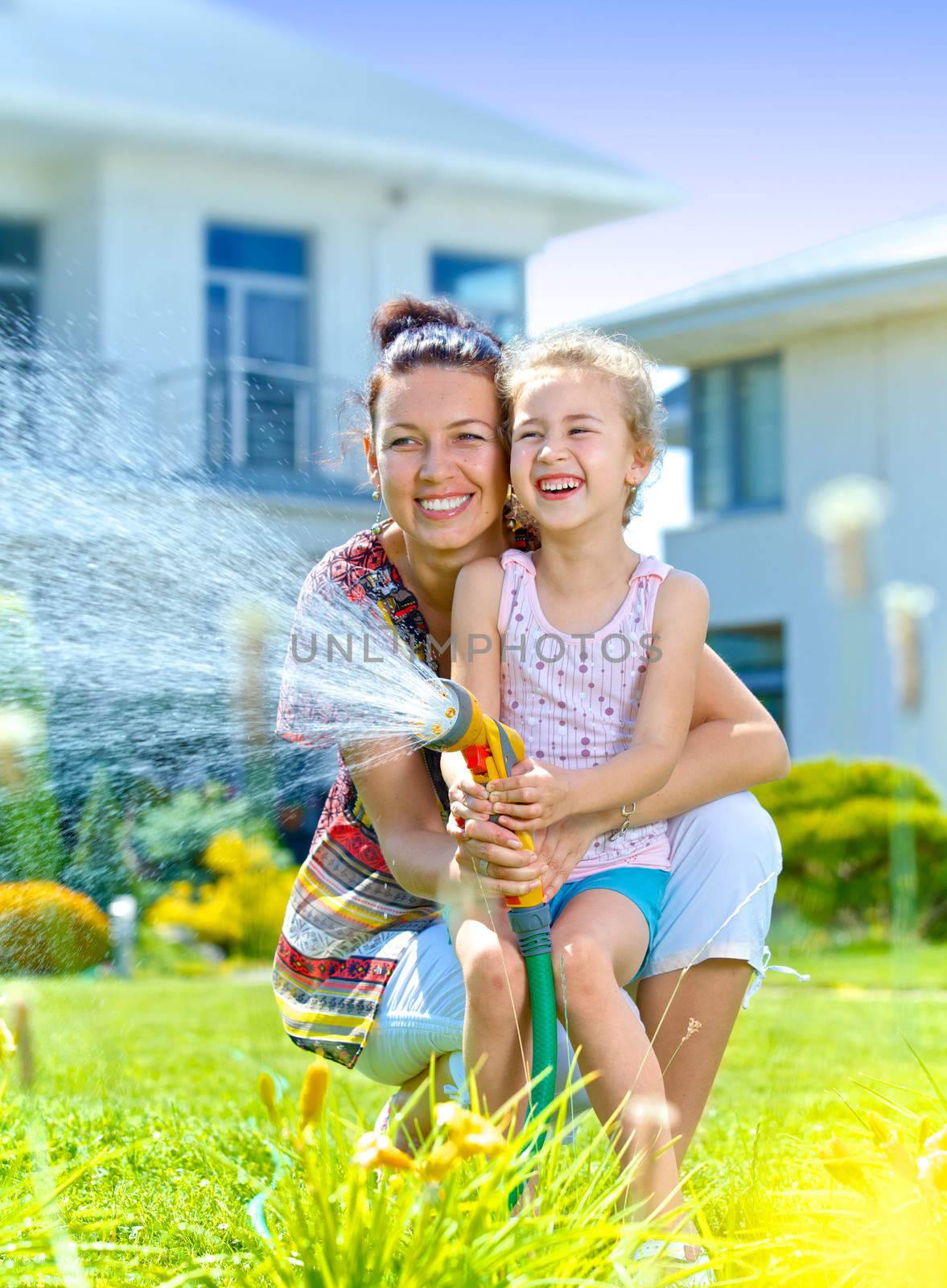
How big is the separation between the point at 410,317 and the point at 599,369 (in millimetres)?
555

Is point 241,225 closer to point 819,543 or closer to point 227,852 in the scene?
point 819,543

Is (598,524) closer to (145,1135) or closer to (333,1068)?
(145,1135)

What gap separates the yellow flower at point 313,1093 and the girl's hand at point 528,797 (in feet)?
1.93

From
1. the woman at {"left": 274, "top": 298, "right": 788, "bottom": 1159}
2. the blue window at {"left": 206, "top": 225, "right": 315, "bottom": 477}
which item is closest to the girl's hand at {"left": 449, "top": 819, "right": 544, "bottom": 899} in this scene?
the woman at {"left": 274, "top": 298, "right": 788, "bottom": 1159}

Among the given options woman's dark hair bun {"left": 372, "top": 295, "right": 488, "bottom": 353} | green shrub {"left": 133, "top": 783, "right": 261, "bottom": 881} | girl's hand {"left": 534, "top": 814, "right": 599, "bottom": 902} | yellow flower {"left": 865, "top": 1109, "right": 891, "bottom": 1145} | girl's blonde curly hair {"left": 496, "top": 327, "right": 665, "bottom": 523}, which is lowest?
green shrub {"left": 133, "top": 783, "right": 261, "bottom": 881}

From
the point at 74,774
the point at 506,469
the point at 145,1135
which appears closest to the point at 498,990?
the point at 506,469

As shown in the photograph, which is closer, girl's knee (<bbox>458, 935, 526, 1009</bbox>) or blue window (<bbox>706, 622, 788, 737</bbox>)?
girl's knee (<bbox>458, 935, 526, 1009</bbox>)

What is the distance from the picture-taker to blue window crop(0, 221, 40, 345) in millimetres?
12797

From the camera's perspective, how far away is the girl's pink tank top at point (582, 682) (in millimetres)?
2836

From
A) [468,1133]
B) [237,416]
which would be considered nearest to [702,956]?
[468,1133]

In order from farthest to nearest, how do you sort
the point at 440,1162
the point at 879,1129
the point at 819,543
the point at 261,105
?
the point at 819,543
the point at 261,105
the point at 879,1129
the point at 440,1162

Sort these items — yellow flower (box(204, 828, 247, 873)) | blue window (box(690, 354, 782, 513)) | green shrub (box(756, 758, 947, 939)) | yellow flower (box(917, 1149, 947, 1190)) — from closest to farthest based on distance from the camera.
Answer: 1. yellow flower (box(917, 1149, 947, 1190))
2. yellow flower (box(204, 828, 247, 873))
3. green shrub (box(756, 758, 947, 939))
4. blue window (box(690, 354, 782, 513))

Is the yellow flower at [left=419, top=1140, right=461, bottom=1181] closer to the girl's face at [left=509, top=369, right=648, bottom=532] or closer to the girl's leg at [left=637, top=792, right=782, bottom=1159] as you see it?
the girl's leg at [left=637, top=792, right=782, bottom=1159]

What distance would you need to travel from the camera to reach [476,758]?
249 centimetres
